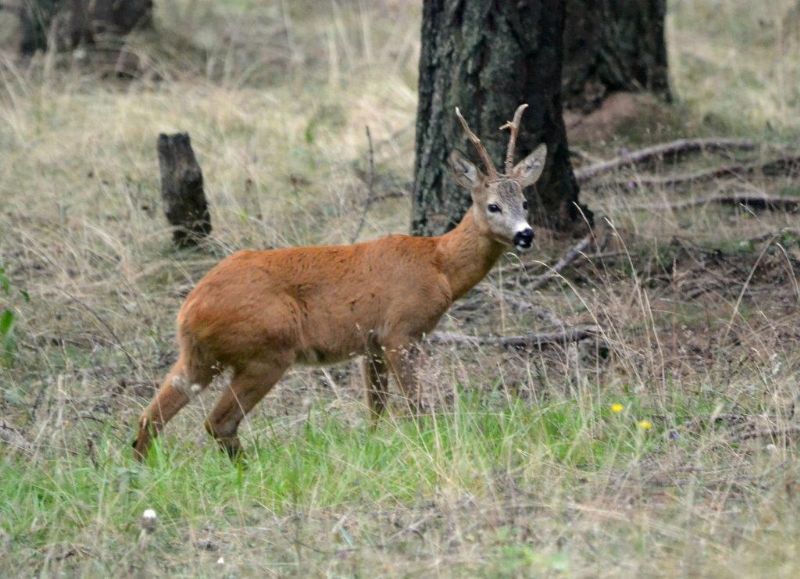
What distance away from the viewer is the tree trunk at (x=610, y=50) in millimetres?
10461

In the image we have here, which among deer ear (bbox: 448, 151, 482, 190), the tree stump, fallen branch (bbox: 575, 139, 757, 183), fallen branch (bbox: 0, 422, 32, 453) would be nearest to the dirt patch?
fallen branch (bbox: 575, 139, 757, 183)

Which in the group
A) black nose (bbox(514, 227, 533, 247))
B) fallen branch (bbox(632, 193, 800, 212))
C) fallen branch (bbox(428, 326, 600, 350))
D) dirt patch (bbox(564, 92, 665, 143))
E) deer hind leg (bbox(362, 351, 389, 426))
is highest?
black nose (bbox(514, 227, 533, 247))

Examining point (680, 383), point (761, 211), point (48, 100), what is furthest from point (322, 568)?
point (48, 100)

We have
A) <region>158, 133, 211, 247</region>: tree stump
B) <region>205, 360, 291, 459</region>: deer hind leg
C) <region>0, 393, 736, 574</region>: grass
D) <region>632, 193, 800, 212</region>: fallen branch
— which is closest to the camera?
<region>0, 393, 736, 574</region>: grass

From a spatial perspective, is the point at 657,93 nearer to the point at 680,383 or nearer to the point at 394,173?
the point at 394,173

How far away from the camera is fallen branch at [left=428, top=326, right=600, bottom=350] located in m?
6.82

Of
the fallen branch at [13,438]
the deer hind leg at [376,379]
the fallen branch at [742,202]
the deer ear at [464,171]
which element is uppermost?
the deer ear at [464,171]

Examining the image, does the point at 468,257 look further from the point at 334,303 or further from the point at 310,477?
the point at 310,477

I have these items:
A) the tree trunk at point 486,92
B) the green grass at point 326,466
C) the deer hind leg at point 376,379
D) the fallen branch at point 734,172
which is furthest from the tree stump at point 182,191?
the green grass at point 326,466

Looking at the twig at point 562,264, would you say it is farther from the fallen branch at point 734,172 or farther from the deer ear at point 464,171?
the fallen branch at point 734,172

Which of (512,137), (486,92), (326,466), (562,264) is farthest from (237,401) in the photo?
(486,92)

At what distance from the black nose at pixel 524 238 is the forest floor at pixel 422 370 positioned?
234 millimetres

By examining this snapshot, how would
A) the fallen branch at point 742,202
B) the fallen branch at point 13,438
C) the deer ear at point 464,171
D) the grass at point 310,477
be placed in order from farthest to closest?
the fallen branch at point 742,202
the deer ear at point 464,171
the fallen branch at point 13,438
the grass at point 310,477

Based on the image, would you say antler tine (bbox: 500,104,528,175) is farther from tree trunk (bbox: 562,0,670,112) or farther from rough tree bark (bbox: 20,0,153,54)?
rough tree bark (bbox: 20,0,153,54)
